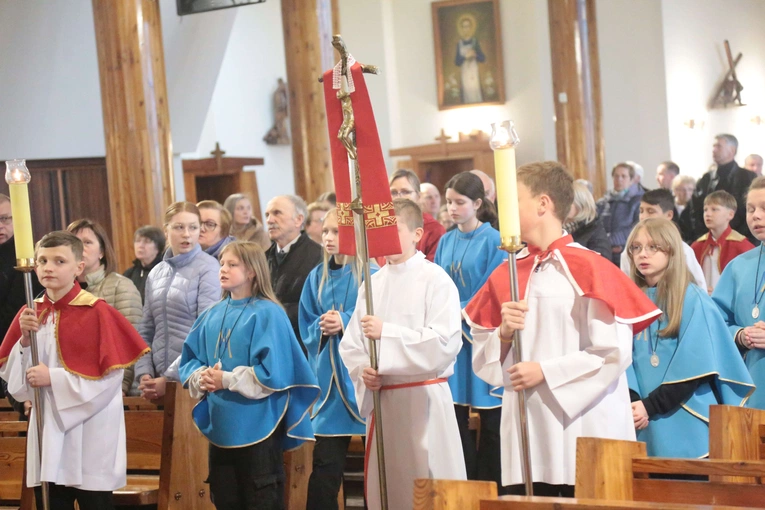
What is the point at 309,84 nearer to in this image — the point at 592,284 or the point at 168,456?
the point at 168,456

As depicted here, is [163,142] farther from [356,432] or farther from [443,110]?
[443,110]

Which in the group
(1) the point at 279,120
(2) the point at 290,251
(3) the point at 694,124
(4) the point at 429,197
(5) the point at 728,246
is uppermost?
(1) the point at 279,120

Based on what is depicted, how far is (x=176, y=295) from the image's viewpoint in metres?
5.30

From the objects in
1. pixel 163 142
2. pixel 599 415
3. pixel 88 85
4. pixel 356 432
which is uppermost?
pixel 88 85

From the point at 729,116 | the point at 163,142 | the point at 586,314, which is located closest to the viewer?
the point at 586,314

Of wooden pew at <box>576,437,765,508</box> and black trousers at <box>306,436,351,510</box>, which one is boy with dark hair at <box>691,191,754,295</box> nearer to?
black trousers at <box>306,436,351,510</box>

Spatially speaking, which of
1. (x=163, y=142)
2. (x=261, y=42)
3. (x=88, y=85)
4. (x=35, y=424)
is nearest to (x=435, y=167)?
(x=261, y=42)

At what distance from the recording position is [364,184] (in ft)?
10.9

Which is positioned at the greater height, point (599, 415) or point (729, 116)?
point (729, 116)

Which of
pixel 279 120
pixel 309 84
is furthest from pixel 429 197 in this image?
pixel 279 120

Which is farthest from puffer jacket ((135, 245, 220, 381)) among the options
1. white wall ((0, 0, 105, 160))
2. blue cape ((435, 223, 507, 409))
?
white wall ((0, 0, 105, 160))

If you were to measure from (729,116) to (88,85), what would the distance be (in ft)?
48.2

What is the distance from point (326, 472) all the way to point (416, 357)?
1007 millimetres

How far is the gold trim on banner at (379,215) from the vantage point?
10.9ft
